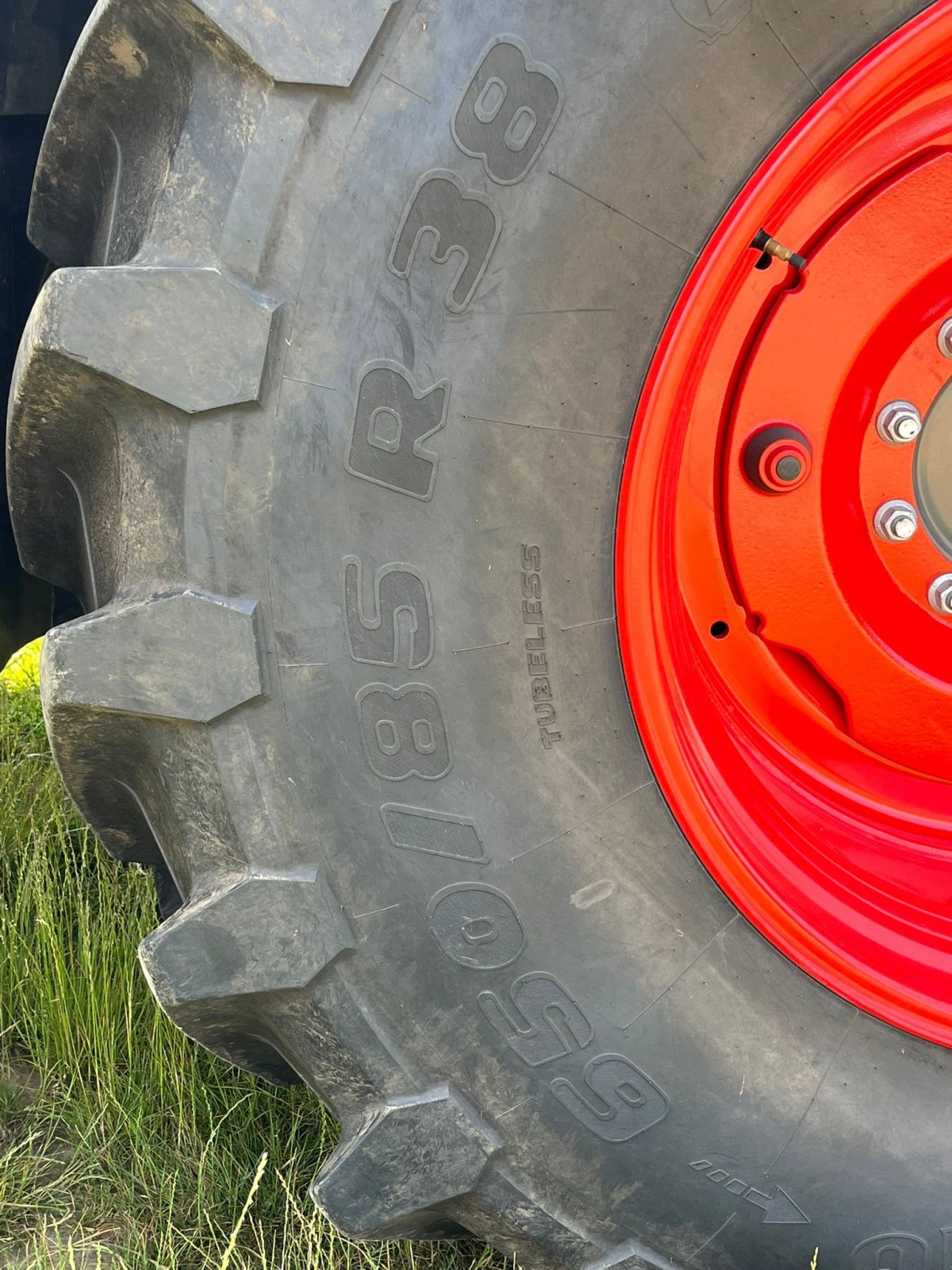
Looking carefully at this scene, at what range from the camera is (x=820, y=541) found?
1191mm

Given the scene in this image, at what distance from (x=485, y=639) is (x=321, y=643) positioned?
151mm

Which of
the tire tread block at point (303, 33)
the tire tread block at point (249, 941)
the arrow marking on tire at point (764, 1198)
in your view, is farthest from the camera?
the arrow marking on tire at point (764, 1198)

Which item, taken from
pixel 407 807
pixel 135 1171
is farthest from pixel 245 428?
pixel 135 1171

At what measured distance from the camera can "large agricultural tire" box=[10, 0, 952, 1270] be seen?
36.1 inches

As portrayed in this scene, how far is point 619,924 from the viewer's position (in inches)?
42.8

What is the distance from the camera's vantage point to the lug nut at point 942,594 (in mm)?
1234

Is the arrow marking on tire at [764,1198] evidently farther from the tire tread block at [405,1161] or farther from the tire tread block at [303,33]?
the tire tread block at [303,33]

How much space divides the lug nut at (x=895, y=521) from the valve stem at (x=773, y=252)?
0.28 meters

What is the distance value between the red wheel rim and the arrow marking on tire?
0.22 metres

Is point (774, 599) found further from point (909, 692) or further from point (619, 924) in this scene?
point (619, 924)

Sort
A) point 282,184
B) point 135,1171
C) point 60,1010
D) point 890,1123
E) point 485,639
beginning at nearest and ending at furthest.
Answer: point 282,184, point 485,639, point 890,1123, point 135,1171, point 60,1010

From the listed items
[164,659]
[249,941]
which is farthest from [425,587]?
[249,941]

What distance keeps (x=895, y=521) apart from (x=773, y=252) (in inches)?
12.9

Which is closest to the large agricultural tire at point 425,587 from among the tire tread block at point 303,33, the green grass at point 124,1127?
the tire tread block at point 303,33
